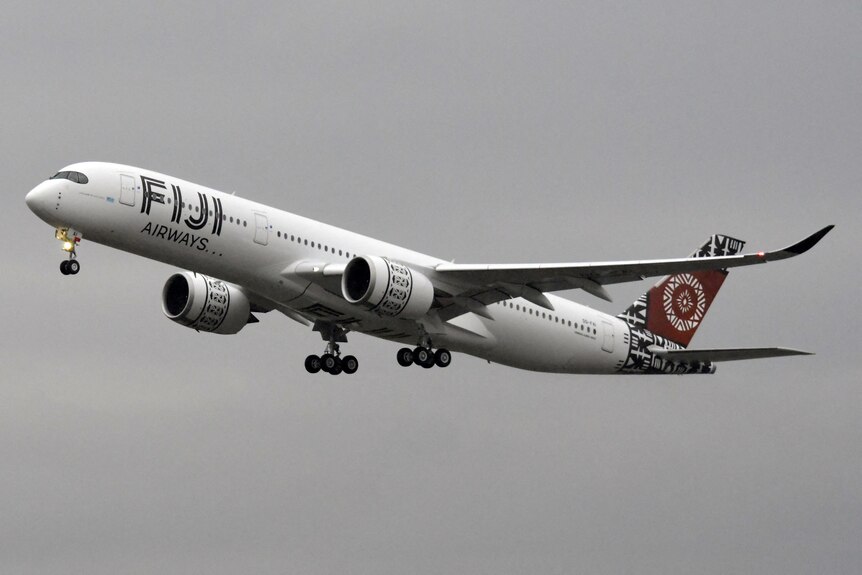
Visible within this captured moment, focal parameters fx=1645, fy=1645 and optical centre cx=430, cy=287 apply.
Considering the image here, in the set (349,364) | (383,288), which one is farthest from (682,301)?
(383,288)

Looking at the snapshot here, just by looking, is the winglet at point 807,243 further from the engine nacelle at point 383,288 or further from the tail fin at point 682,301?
the tail fin at point 682,301

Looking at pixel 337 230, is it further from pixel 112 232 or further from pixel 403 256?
pixel 112 232

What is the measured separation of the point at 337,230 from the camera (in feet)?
178

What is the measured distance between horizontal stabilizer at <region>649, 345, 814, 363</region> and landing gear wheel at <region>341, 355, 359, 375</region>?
37.9ft

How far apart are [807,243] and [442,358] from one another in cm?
1508

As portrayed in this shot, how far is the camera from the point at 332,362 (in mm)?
58125

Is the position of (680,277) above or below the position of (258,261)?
above

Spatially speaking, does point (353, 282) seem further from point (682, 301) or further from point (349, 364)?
point (682, 301)

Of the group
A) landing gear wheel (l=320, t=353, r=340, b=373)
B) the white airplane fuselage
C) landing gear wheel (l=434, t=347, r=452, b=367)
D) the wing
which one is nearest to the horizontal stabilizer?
the white airplane fuselage

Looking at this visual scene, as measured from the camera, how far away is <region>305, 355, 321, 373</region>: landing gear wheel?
58.5 metres

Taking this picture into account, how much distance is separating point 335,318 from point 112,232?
891 centimetres

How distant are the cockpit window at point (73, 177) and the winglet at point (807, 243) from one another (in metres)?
20.6

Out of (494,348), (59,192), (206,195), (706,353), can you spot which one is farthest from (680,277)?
(59,192)

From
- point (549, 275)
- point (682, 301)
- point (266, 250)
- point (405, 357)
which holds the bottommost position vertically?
point (405, 357)
